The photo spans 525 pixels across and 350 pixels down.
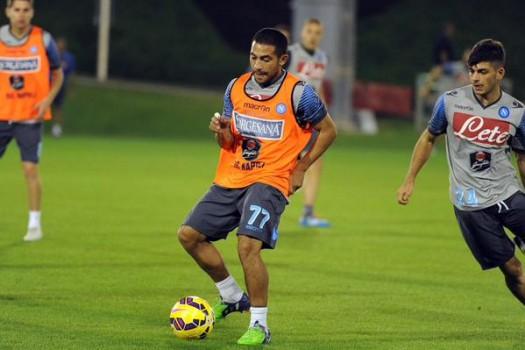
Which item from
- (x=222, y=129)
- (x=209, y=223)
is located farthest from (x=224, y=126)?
(x=209, y=223)

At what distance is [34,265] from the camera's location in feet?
38.6

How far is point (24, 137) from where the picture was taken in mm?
13211

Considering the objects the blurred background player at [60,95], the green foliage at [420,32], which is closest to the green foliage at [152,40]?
the green foliage at [420,32]

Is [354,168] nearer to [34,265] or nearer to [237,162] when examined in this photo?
[34,265]

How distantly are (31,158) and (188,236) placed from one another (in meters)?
4.89

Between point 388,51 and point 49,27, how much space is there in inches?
499

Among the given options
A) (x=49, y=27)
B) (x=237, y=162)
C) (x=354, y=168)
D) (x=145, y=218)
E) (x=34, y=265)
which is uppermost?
(x=237, y=162)

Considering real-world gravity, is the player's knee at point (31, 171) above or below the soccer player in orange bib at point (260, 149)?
below

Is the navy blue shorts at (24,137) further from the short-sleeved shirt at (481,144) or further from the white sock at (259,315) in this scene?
the short-sleeved shirt at (481,144)

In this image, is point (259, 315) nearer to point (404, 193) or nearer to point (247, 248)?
point (247, 248)

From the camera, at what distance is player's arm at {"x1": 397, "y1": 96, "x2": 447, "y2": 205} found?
883 cm

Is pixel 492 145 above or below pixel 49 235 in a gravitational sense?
above

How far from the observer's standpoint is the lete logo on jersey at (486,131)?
869 cm

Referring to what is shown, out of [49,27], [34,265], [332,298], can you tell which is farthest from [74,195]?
[49,27]
